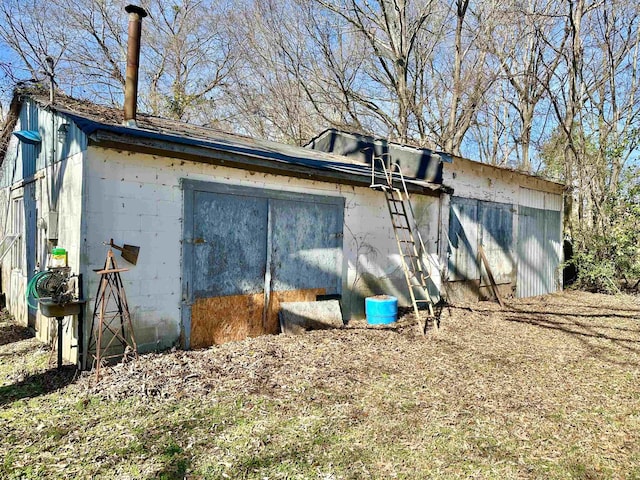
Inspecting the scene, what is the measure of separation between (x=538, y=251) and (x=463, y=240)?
11.8ft

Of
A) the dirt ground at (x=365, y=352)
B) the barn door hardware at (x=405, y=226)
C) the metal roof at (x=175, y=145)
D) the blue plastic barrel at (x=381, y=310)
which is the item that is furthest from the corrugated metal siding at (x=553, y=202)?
the blue plastic barrel at (x=381, y=310)

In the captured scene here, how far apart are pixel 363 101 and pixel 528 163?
7.63 metres

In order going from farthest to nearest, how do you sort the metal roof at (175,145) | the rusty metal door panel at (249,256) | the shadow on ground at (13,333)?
the shadow on ground at (13,333), the rusty metal door panel at (249,256), the metal roof at (175,145)

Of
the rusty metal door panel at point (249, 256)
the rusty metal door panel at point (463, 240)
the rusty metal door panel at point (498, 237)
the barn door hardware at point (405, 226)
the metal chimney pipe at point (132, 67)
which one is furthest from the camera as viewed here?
the rusty metal door panel at point (498, 237)

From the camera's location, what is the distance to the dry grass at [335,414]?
285cm

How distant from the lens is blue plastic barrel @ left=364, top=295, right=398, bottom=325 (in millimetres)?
6855

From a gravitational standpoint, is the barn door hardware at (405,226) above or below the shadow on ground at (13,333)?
above

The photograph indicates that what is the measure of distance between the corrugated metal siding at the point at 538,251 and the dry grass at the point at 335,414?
5.10m

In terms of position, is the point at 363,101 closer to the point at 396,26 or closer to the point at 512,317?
the point at 396,26

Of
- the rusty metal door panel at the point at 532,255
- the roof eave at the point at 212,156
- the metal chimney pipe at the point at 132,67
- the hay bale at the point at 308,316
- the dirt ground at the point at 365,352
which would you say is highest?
the metal chimney pipe at the point at 132,67

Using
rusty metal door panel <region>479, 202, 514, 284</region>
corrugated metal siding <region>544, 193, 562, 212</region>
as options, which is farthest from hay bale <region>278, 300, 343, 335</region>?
corrugated metal siding <region>544, 193, 562, 212</region>

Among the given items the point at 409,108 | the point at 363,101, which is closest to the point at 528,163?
the point at 409,108

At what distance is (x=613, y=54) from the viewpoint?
514 inches

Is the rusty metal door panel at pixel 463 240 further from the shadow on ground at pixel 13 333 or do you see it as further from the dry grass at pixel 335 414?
the shadow on ground at pixel 13 333
